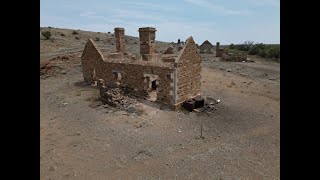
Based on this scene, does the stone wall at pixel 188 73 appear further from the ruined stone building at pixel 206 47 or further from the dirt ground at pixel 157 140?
the ruined stone building at pixel 206 47

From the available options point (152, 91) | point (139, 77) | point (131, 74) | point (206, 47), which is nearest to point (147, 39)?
point (131, 74)

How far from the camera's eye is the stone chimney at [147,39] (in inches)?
709

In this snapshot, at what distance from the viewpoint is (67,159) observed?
9703 mm

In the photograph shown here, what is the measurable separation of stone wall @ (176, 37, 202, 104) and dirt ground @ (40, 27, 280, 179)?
1586 mm

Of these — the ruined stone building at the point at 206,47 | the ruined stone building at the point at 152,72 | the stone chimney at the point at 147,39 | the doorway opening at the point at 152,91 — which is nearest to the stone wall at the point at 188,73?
the ruined stone building at the point at 152,72

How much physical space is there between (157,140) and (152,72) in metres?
5.16

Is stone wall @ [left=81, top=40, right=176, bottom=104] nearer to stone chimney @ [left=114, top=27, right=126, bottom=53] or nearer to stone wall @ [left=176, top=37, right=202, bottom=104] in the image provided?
stone wall @ [left=176, top=37, right=202, bottom=104]

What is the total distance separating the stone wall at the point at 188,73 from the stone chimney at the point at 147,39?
3.61m
